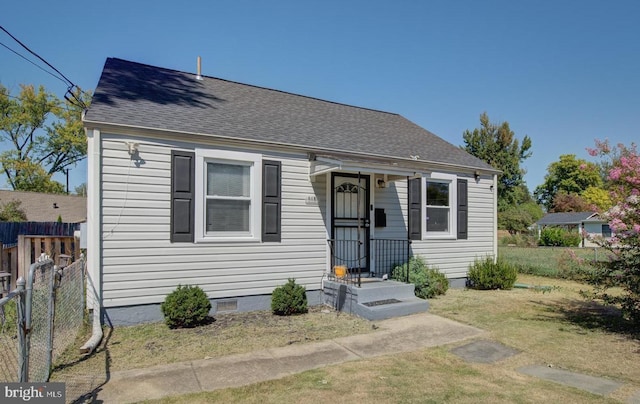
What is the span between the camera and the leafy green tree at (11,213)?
16.9 meters

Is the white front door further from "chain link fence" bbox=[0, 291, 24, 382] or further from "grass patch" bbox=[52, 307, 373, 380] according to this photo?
"chain link fence" bbox=[0, 291, 24, 382]

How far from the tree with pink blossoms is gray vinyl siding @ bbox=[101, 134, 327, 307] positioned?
5.39m

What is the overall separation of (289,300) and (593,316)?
221 inches

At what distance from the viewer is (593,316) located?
680 cm

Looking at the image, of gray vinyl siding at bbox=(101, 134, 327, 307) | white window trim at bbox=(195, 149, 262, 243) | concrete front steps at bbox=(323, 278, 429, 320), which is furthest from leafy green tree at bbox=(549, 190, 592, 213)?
white window trim at bbox=(195, 149, 262, 243)

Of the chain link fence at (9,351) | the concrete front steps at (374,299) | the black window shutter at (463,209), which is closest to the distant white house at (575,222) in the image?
the black window shutter at (463,209)

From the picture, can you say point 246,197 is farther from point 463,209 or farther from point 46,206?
point 46,206

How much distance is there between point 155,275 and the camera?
6145mm

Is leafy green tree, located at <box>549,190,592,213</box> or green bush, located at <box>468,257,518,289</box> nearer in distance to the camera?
green bush, located at <box>468,257,518,289</box>

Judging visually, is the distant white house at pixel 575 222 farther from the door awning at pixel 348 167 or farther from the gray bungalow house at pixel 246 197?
the door awning at pixel 348 167

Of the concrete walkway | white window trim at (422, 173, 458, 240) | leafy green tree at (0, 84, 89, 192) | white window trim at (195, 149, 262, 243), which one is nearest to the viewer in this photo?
the concrete walkway

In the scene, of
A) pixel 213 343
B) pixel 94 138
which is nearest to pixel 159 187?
pixel 94 138

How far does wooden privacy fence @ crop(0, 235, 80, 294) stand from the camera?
25.7ft

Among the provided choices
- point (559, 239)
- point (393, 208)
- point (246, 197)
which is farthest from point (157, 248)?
point (559, 239)
